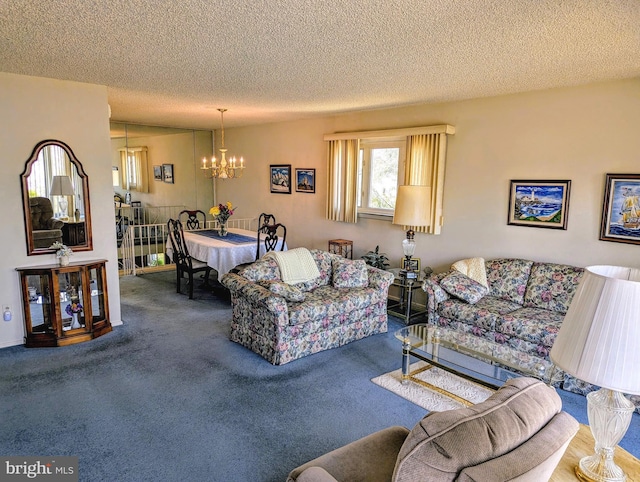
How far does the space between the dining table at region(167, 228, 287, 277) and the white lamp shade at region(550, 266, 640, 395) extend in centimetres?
466

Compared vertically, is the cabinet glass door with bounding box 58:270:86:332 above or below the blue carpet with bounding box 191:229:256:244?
below

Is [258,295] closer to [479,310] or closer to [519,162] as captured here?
[479,310]

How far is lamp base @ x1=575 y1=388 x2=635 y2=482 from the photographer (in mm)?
1487

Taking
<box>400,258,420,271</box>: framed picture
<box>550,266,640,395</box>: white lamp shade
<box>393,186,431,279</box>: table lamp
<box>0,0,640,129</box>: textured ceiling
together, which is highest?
<box>0,0,640,129</box>: textured ceiling

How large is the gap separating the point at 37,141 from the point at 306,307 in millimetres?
3086

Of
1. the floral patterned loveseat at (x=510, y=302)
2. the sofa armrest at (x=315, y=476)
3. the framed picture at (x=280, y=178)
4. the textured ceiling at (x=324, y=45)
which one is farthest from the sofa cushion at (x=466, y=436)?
the framed picture at (x=280, y=178)

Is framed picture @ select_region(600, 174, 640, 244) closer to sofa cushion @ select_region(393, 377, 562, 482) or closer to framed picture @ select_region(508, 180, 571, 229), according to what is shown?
framed picture @ select_region(508, 180, 571, 229)

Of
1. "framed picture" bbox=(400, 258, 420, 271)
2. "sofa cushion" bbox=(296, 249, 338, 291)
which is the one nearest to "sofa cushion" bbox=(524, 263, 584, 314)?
"framed picture" bbox=(400, 258, 420, 271)

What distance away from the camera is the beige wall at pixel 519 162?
13.0ft

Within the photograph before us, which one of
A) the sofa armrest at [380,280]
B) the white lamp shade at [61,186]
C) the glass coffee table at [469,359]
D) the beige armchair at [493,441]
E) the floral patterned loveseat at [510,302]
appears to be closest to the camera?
the beige armchair at [493,441]

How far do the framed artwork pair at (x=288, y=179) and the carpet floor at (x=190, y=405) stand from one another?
10.5 feet

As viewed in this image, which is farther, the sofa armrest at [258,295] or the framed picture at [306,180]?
the framed picture at [306,180]

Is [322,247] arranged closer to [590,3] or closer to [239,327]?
[239,327]

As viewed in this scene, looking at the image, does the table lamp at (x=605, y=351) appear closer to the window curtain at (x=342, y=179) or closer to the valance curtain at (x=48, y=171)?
the valance curtain at (x=48, y=171)
